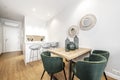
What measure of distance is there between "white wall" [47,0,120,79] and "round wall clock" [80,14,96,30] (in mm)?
119

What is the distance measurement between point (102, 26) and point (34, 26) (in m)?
4.06

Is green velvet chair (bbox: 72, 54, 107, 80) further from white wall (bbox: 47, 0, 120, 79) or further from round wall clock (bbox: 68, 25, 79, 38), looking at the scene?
round wall clock (bbox: 68, 25, 79, 38)

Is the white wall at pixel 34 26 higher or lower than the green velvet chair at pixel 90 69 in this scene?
higher

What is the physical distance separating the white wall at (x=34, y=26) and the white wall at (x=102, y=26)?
2412mm

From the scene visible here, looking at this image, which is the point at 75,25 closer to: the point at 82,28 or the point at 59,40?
the point at 82,28

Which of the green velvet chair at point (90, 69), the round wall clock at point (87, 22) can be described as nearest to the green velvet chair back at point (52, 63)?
the green velvet chair at point (90, 69)

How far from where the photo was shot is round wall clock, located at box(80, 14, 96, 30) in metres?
→ 2.73

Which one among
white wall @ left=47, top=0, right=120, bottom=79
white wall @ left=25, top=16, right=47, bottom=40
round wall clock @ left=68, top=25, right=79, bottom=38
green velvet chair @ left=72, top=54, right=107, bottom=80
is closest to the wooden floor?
white wall @ left=47, top=0, right=120, bottom=79

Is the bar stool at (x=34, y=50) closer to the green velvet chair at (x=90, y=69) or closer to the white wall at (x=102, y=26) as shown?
the white wall at (x=102, y=26)

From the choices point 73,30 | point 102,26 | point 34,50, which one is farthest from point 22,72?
point 102,26

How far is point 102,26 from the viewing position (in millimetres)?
2479

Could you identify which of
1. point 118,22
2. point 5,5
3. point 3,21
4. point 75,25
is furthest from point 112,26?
point 3,21

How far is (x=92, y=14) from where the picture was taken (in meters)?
2.76

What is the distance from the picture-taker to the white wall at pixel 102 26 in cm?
219
